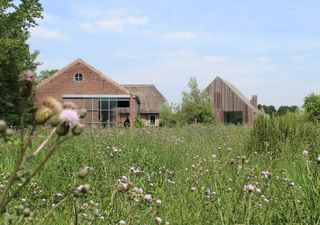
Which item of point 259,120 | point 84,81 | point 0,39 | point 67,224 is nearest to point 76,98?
point 84,81

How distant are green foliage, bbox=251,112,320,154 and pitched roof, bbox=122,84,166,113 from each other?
4870cm

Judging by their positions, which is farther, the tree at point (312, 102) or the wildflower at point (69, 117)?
the tree at point (312, 102)

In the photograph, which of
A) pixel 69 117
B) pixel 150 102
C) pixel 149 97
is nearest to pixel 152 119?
pixel 150 102

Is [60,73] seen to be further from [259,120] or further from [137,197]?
[137,197]

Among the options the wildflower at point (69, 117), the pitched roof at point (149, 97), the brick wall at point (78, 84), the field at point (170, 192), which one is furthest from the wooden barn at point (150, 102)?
the wildflower at point (69, 117)

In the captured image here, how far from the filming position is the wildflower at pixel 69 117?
118 cm

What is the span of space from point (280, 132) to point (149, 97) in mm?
50639

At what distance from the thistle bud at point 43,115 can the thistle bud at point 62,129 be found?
1.5 inches

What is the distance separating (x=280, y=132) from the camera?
10.3m

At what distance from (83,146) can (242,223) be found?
4.85m

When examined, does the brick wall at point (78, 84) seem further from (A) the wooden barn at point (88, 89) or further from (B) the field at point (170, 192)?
(B) the field at point (170, 192)

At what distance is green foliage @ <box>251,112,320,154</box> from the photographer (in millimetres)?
9677

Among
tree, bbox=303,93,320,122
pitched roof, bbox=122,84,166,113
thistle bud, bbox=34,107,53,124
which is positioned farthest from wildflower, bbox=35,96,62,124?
pitched roof, bbox=122,84,166,113

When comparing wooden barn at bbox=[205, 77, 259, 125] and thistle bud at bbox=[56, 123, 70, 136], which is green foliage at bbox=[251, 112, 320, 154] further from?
wooden barn at bbox=[205, 77, 259, 125]
